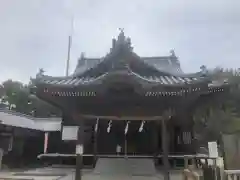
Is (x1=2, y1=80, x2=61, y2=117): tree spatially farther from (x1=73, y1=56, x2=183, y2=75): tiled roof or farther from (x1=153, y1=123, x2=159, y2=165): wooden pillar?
(x1=153, y1=123, x2=159, y2=165): wooden pillar

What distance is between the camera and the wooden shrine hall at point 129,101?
30.8ft

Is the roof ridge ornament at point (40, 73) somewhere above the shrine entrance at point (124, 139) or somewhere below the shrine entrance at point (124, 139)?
above

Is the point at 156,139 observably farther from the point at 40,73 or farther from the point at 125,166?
the point at 40,73

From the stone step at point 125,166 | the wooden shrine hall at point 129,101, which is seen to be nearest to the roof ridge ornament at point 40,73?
the wooden shrine hall at point 129,101

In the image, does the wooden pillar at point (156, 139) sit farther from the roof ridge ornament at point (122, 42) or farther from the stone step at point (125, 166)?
the roof ridge ornament at point (122, 42)

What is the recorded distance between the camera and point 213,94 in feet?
35.6

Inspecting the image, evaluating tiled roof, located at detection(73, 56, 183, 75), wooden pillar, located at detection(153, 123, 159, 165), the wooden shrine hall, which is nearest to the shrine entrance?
the wooden shrine hall

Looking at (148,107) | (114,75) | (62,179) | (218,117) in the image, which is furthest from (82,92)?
(218,117)

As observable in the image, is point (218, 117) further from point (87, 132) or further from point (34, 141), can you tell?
point (34, 141)

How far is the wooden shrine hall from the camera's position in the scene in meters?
9.40

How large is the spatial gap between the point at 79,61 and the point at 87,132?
6.69 metres

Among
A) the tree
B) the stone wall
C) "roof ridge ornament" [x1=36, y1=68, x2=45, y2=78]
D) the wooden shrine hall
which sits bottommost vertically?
the stone wall

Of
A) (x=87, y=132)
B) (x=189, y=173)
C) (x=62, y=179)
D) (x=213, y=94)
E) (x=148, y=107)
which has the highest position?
(x=213, y=94)

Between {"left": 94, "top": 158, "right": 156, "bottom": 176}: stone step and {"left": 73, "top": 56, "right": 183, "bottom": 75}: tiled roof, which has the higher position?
{"left": 73, "top": 56, "right": 183, "bottom": 75}: tiled roof
